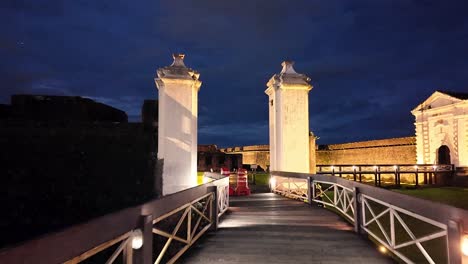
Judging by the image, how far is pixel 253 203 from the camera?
31.7ft

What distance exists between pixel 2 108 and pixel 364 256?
19015 millimetres

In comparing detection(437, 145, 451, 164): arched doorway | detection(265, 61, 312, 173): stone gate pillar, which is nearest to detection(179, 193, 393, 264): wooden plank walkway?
detection(265, 61, 312, 173): stone gate pillar

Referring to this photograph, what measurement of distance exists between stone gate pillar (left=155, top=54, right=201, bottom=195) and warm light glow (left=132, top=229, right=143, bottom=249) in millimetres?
7339

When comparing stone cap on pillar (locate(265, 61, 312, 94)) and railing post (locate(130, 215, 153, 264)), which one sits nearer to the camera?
railing post (locate(130, 215, 153, 264))

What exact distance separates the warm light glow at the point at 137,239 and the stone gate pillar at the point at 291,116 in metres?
8.65

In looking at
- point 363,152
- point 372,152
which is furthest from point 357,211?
point 363,152

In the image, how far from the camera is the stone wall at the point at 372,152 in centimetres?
2898

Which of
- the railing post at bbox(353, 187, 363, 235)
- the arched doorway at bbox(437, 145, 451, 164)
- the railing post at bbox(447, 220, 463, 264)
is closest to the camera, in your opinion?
the railing post at bbox(447, 220, 463, 264)

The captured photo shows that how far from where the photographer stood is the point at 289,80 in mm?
11109

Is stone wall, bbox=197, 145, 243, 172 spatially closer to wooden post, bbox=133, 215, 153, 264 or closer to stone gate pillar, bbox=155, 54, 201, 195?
stone gate pillar, bbox=155, 54, 201, 195

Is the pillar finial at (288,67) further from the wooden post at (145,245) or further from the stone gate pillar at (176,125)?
the wooden post at (145,245)

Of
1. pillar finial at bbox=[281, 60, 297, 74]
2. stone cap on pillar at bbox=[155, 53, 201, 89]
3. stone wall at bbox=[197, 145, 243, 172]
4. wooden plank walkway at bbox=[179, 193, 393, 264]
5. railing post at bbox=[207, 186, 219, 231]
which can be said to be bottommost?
wooden plank walkway at bbox=[179, 193, 393, 264]

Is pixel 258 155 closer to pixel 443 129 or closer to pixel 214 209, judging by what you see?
pixel 443 129

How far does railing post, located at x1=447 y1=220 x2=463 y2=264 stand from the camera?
108 inches
